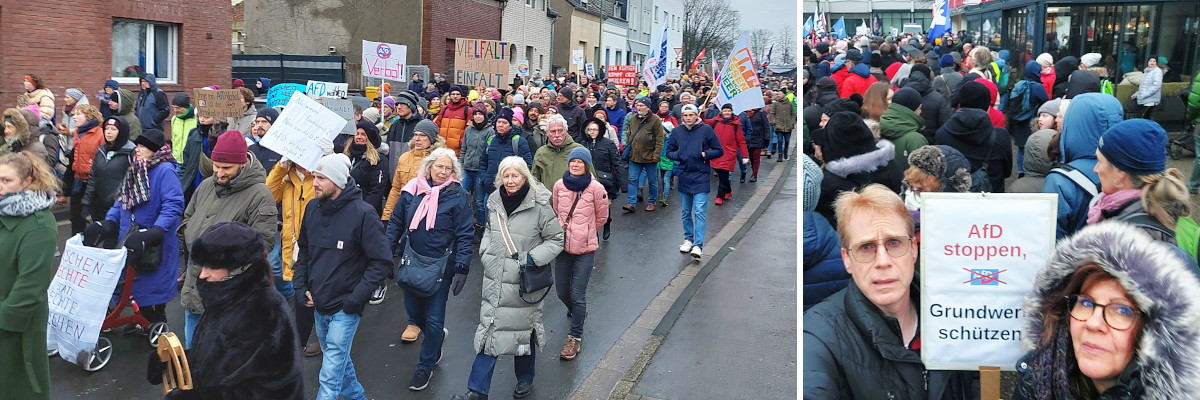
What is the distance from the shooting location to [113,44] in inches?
736

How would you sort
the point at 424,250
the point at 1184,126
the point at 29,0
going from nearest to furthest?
the point at 424,250 < the point at 1184,126 < the point at 29,0

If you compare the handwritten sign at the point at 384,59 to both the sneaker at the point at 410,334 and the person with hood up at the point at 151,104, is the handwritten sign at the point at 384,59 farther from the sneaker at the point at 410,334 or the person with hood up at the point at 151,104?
the sneaker at the point at 410,334

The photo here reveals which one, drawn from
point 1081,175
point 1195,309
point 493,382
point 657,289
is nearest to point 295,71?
point 657,289

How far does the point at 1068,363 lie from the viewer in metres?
2.66

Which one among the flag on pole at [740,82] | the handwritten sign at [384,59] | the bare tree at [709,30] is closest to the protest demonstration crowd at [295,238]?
the flag on pole at [740,82]

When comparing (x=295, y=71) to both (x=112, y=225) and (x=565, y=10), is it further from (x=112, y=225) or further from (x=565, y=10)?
(x=565, y=10)

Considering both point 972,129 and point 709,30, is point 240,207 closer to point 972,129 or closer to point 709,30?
point 972,129

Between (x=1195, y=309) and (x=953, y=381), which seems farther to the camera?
(x=953, y=381)

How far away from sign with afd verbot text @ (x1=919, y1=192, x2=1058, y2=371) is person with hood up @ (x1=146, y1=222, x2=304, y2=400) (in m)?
2.69

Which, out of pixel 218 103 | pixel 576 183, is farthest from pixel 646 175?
pixel 576 183

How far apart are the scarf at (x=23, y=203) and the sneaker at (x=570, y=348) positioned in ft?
11.8

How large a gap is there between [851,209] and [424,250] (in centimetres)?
387

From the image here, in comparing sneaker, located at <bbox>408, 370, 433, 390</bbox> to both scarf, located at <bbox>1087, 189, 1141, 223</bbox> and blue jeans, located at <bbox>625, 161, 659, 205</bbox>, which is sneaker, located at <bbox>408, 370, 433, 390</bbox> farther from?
blue jeans, located at <bbox>625, 161, 659, 205</bbox>

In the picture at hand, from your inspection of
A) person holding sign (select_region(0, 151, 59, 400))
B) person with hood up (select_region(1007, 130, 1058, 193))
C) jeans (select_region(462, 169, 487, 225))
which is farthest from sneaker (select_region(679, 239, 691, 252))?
person holding sign (select_region(0, 151, 59, 400))
